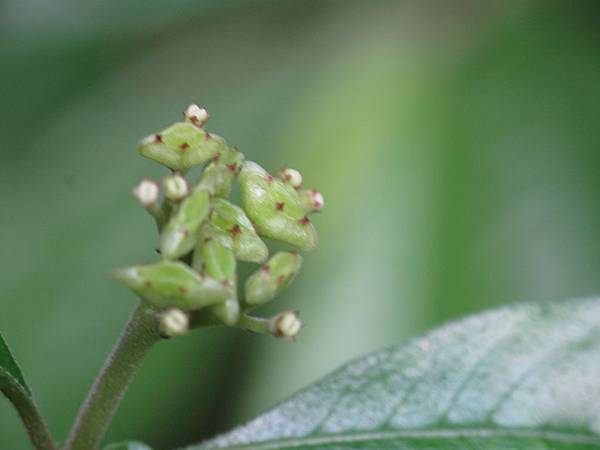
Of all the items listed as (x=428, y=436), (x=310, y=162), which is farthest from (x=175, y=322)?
(x=310, y=162)

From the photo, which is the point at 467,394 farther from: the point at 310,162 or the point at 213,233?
the point at 310,162

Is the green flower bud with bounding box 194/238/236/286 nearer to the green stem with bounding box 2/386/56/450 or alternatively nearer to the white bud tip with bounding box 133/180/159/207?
the white bud tip with bounding box 133/180/159/207

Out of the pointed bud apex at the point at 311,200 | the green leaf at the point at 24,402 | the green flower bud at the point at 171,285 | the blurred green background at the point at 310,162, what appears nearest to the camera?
the green flower bud at the point at 171,285

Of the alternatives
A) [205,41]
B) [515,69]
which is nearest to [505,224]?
[515,69]

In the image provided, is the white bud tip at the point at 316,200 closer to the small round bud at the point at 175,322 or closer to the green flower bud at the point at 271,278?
the green flower bud at the point at 271,278

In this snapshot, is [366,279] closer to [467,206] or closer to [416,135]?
[467,206]

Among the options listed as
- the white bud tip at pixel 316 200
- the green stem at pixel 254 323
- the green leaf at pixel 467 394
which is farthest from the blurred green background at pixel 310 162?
the green stem at pixel 254 323

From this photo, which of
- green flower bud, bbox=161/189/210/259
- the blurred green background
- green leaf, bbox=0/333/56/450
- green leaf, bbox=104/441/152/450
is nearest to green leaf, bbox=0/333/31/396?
green leaf, bbox=0/333/56/450
